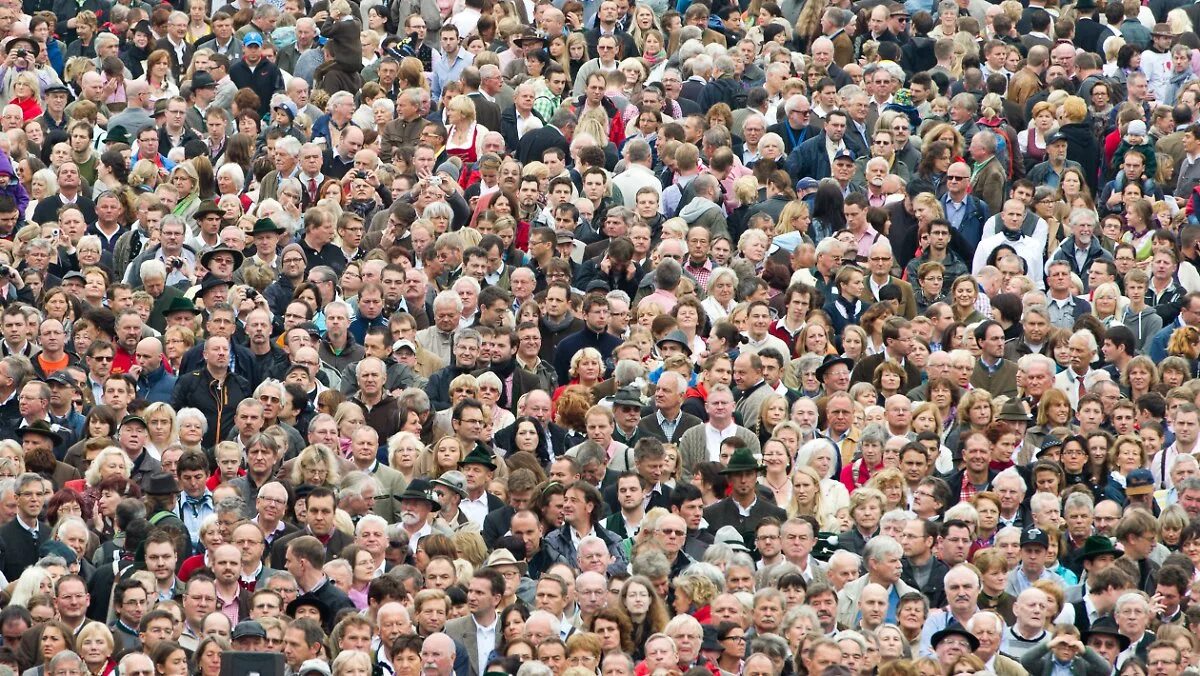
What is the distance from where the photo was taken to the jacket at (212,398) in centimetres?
2070

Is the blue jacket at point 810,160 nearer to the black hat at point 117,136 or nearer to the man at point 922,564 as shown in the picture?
the black hat at point 117,136

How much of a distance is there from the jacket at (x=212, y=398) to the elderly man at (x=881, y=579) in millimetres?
4531

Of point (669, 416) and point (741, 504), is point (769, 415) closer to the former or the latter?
point (669, 416)

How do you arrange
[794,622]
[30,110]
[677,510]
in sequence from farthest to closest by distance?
[30,110]
[677,510]
[794,622]

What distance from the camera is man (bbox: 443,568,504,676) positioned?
1788 centimetres

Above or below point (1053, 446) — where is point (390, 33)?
below

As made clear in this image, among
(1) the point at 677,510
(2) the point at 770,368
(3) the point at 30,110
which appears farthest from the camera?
(3) the point at 30,110

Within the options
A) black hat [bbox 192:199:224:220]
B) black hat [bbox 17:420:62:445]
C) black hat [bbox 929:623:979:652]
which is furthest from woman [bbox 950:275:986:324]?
black hat [bbox 17:420:62:445]

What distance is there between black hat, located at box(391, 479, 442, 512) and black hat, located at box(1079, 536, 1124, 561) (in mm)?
3938

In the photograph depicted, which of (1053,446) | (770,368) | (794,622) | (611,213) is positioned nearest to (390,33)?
(611,213)

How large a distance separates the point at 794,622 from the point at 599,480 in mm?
2620

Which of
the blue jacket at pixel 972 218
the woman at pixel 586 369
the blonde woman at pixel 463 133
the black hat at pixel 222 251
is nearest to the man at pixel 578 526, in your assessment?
the woman at pixel 586 369

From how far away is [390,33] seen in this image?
92.3 ft

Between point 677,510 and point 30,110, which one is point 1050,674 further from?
point 30,110
